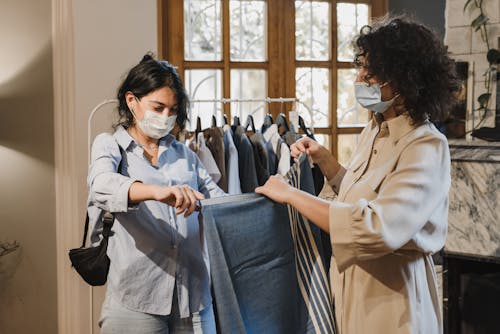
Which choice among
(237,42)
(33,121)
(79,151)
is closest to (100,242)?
(79,151)

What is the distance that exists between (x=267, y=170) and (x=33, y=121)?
1.19 meters

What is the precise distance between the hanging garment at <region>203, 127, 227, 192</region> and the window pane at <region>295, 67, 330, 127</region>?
134cm

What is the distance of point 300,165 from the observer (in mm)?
1925

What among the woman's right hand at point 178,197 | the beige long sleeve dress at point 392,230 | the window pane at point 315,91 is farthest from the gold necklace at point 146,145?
the window pane at point 315,91

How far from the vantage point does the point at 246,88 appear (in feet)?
12.9

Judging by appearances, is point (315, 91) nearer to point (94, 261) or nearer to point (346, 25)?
point (346, 25)

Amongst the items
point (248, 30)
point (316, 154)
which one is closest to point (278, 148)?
point (316, 154)

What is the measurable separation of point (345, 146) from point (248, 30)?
38.8 inches

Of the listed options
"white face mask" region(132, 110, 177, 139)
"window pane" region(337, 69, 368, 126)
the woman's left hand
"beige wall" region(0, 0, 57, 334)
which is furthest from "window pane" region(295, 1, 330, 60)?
the woman's left hand

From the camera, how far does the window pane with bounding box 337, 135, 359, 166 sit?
4188 mm

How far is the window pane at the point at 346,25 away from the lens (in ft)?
13.6

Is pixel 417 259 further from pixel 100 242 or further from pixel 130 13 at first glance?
pixel 130 13

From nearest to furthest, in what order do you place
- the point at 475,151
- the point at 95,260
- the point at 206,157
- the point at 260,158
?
the point at 95,260
the point at 206,157
the point at 260,158
the point at 475,151

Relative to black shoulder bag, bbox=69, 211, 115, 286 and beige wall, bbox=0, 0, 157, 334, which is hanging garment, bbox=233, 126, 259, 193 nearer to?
beige wall, bbox=0, 0, 157, 334
